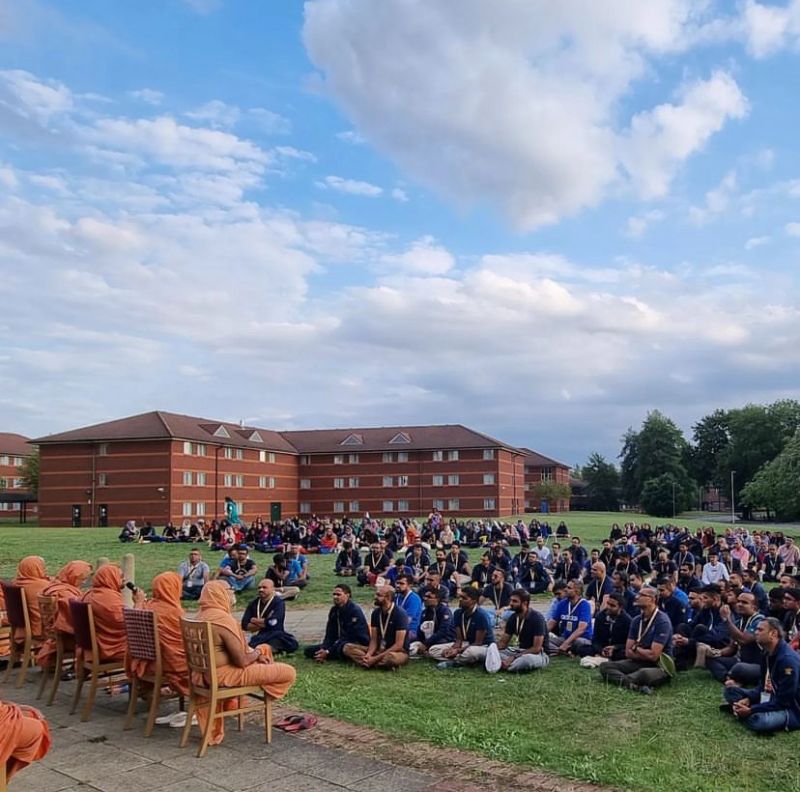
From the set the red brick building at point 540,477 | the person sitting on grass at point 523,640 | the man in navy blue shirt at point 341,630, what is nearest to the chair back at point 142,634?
the man in navy blue shirt at point 341,630

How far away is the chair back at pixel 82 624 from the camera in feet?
28.2

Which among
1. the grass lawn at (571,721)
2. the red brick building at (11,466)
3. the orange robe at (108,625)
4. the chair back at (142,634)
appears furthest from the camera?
the red brick building at (11,466)

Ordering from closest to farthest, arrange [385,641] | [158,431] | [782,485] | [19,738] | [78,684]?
[19,738], [78,684], [385,641], [782,485], [158,431]

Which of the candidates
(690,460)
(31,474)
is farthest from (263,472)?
(690,460)

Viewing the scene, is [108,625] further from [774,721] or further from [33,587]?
[774,721]

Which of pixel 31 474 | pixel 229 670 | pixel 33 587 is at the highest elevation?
pixel 31 474

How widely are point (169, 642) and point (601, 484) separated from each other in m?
120

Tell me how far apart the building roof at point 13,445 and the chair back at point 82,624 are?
327 ft

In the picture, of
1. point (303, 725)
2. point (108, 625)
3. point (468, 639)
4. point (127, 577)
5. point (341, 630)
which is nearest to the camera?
point (303, 725)

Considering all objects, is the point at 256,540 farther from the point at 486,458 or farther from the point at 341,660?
the point at 486,458

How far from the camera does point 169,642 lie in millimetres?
7891

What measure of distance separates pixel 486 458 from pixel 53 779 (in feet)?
242

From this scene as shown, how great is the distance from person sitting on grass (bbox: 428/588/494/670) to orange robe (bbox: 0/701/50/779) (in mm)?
6889

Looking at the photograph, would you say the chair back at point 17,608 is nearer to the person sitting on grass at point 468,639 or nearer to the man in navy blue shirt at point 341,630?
the man in navy blue shirt at point 341,630
